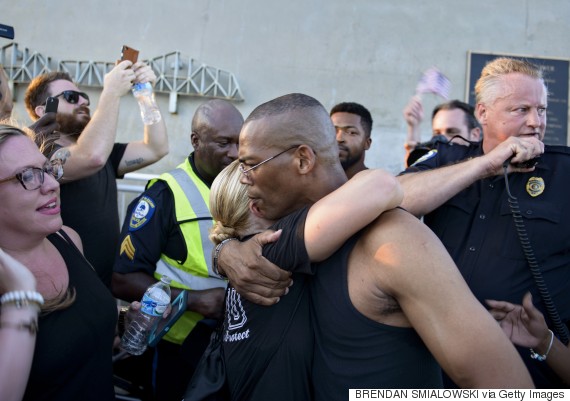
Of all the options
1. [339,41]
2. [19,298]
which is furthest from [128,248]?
[339,41]

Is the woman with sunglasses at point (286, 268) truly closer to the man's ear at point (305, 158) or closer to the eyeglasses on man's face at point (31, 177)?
the man's ear at point (305, 158)

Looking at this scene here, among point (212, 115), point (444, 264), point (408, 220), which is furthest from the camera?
point (212, 115)

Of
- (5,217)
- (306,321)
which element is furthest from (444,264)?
(5,217)

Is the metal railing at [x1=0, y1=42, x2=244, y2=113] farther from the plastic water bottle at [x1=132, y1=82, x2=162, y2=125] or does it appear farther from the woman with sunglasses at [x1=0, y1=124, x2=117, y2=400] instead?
the woman with sunglasses at [x1=0, y1=124, x2=117, y2=400]

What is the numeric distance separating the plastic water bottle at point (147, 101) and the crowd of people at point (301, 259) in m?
0.19

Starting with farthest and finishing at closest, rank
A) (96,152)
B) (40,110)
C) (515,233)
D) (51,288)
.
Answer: (40,110) < (96,152) < (515,233) < (51,288)

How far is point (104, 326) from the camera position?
7.58 feet

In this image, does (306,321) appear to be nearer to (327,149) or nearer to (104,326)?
(327,149)

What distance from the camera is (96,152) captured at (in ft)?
10.4

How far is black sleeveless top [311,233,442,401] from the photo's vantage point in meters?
1.56

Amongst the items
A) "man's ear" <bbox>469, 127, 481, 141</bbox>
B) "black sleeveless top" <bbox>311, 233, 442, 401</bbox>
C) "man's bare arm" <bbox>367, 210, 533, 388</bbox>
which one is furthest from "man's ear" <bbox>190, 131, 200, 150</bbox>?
"man's ear" <bbox>469, 127, 481, 141</bbox>

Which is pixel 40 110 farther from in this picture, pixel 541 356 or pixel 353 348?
pixel 541 356

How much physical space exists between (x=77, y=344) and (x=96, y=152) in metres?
1.41

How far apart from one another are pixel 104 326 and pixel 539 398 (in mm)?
1709
